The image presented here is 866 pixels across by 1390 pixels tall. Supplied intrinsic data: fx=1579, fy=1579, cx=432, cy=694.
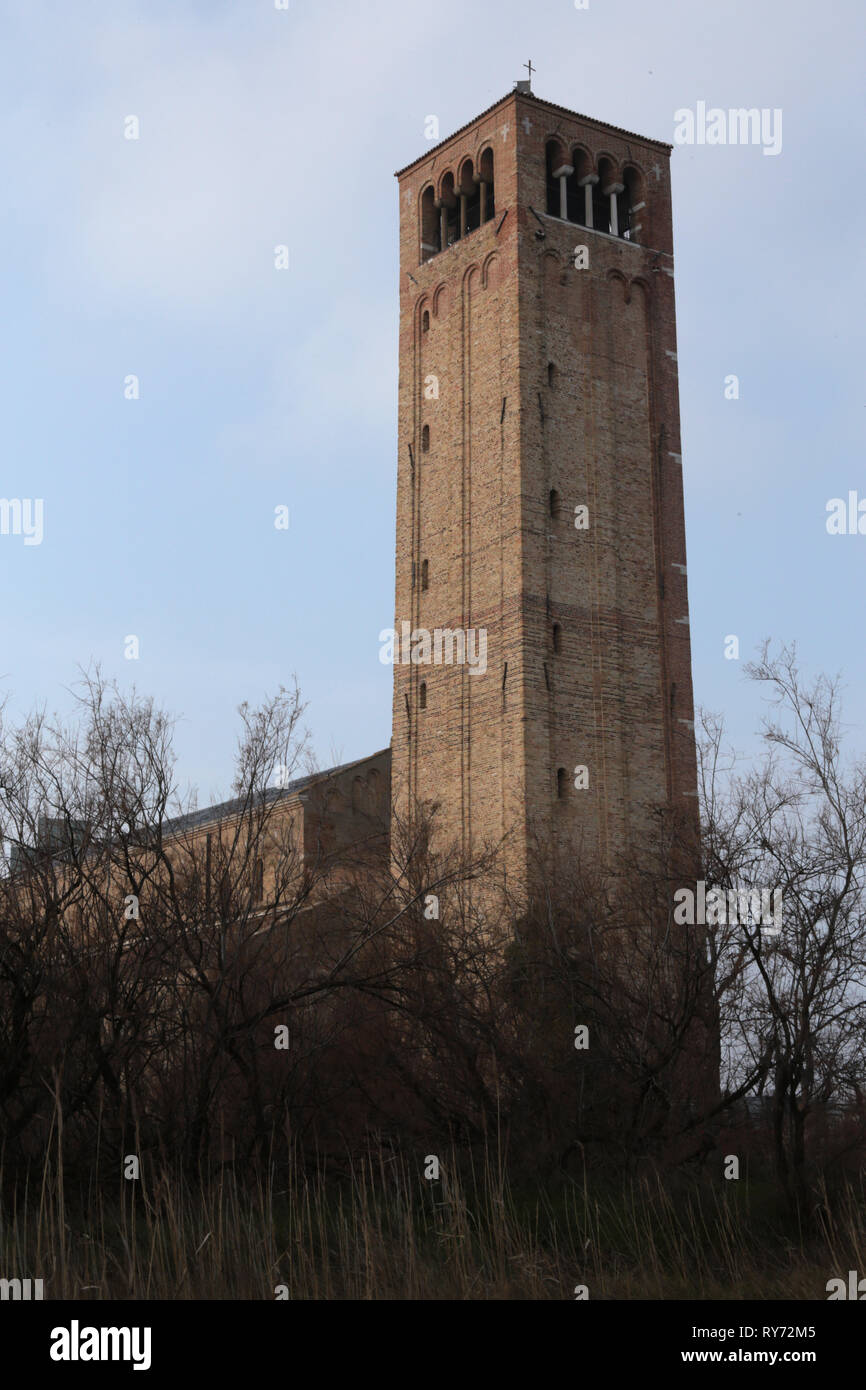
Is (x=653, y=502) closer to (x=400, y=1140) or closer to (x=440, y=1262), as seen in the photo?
(x=400, y=1140)

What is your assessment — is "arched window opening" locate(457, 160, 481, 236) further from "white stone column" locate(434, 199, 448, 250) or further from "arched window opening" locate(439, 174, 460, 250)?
"white stone column" locate(434, 199, 448, 250)

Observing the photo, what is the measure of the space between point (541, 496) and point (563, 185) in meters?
8.55

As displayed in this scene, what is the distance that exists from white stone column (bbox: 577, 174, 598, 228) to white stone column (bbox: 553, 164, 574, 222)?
415mm

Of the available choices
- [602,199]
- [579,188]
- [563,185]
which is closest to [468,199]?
[563,185]

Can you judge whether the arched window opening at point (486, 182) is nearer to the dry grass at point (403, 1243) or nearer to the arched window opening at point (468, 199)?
the arched window opening at point (468, 199)

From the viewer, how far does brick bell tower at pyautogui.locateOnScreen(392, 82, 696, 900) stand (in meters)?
34.5

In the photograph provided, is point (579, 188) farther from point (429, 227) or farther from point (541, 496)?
point (541, 496)

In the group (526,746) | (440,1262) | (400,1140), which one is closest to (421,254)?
(526,746)

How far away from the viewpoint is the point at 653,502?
3772cm

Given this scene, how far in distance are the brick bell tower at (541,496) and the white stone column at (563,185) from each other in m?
0.07

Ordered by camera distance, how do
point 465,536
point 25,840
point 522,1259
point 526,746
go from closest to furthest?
point 522,1259 < point 25,840 < point 526,746 < point 465,536

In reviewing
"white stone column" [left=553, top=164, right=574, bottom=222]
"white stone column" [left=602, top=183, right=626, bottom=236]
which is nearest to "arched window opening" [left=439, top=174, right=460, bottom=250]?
"white stone column" [left=553, top=164, right=574, bottom=222]

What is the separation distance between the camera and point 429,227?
133 feet
